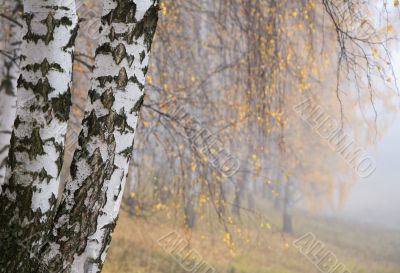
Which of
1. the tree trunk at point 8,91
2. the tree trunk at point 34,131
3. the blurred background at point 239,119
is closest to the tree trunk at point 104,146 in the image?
the tree trunk at point 34,131

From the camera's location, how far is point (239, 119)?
7.39m

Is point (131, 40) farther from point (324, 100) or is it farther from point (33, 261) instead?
point (324, 100)

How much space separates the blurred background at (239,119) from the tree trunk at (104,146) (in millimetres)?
1438

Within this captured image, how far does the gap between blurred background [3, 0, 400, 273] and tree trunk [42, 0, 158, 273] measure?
1.44m

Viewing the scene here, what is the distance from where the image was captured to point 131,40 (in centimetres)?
281

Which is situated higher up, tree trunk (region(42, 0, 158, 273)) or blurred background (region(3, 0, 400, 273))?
Result: blurred background (region(3, 0, 400, 273))

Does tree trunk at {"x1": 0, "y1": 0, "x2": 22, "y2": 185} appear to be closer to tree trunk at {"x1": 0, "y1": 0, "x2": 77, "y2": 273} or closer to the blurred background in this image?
the blurred background

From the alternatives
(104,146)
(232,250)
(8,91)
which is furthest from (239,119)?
(104,146)

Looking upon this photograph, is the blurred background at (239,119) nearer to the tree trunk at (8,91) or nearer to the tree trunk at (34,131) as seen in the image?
the tree trunk at (8,91)

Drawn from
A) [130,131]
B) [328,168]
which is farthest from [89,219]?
[328,168]

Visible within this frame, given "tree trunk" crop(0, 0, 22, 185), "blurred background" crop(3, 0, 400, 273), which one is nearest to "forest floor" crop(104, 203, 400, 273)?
"blurred background" crop(3, 0, 400, 273)

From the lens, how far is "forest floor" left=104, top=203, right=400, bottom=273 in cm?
828

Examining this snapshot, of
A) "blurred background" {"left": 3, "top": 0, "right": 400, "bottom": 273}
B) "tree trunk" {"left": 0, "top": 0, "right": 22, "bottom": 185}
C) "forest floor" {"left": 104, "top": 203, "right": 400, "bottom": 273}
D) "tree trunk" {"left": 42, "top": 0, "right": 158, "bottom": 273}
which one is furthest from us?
"forest floor" {"left": 104, "top": 203, "right": 400, "bottom": 273}

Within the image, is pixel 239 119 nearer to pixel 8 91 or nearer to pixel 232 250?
pixel 232 250
